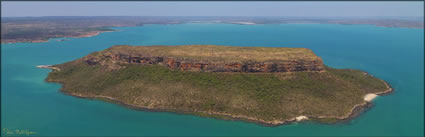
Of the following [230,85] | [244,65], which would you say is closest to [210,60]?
[230,85]

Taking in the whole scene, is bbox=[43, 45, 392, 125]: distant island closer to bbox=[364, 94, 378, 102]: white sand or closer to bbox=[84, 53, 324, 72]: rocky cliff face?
bbox=[84, 53, 324, 72]: rocky cliff face

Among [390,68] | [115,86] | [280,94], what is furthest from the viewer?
[390,68]

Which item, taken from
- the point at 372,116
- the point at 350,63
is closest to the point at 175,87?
the point at 372,116

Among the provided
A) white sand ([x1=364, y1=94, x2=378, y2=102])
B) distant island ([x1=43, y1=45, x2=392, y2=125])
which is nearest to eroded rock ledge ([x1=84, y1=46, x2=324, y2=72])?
distant island ([x1=43, y1=45, x2=392, y2=125])

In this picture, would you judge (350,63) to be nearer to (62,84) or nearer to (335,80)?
(335,80)

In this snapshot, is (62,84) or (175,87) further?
(62,84)

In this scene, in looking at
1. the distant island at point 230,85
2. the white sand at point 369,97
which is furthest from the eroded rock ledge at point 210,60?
the white sand at point 369,97

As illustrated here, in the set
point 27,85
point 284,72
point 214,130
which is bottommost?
point 214,130

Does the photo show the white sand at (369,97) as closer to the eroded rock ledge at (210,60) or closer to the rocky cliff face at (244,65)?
the rocky cliff face at (244,65)
